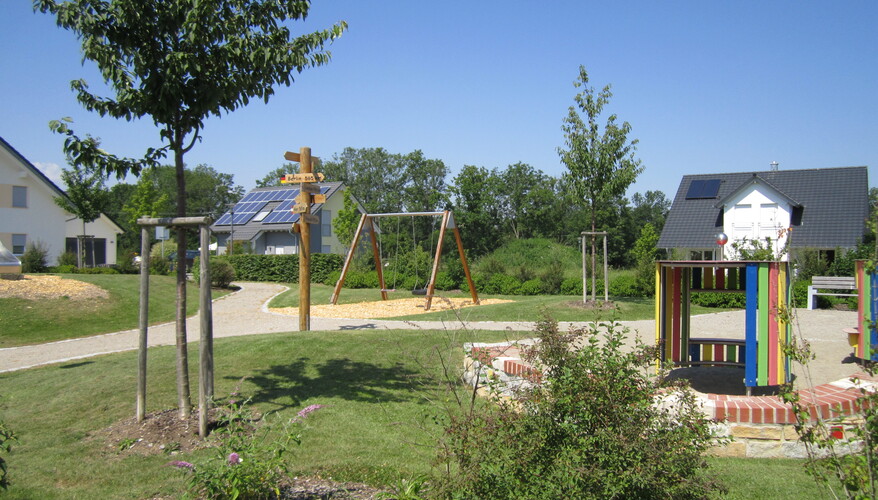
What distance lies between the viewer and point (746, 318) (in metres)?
5.93

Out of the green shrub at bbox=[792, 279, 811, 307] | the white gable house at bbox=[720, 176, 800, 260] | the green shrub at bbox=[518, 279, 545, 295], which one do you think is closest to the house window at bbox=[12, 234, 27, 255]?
the green shrub at bbox=[518, 279, 545, 295]

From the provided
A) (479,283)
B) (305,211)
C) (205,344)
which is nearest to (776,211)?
(479,283)

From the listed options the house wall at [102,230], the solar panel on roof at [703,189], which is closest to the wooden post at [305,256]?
the solar panel on roof at [703,189]

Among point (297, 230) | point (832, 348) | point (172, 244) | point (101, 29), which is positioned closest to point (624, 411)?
point (101, 29)

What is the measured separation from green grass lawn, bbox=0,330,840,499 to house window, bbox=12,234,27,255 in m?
26.2

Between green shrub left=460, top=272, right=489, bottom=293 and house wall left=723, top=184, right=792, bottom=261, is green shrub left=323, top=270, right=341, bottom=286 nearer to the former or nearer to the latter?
green shrub left=460, top=272, right=489, bottom=293

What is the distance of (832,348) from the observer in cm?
942

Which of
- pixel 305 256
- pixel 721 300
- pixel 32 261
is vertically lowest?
pixel 721 300

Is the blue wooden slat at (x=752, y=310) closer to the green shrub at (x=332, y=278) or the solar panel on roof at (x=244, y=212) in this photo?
the green shrub at (x=332, y=278)

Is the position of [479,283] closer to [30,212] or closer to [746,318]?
[746,318]

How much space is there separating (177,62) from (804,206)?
103 feet

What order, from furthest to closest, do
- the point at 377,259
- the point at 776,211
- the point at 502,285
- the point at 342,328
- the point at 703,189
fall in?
the point at 703,189
the point at 776,211
the point at 502,285
the point at 377,259
the point at 342,328

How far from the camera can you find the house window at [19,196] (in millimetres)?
30636

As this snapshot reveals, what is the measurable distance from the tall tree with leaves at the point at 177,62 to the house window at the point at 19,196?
30.0 m
